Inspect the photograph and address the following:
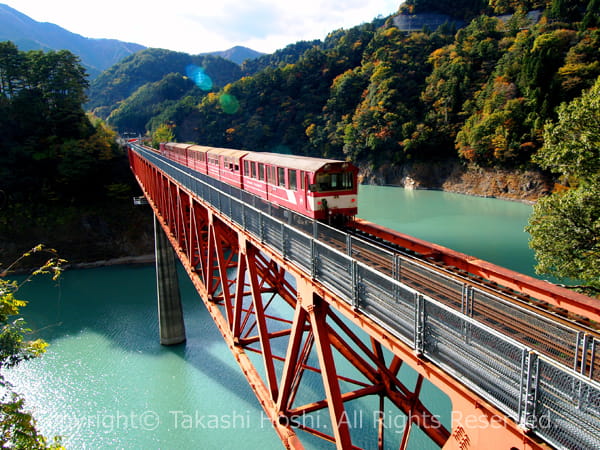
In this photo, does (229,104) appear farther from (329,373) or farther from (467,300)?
(467,300)

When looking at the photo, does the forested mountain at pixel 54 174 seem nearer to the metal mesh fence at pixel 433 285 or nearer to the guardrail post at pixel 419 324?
the metal mesh fence at pixel 433 285

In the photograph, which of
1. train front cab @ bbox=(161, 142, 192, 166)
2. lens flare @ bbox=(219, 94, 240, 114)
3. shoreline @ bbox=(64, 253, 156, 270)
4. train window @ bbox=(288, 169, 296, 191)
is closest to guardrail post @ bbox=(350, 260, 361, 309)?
train window @ bbox=(288, 169, 296, 191)

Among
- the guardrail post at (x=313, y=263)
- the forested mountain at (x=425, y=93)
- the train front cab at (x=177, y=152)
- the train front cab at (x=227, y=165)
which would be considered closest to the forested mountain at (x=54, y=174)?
the train front cab at (x=177, y=152)

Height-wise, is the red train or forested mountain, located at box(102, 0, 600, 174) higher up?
forested mountain, located at box(102, 0, 600, 174)

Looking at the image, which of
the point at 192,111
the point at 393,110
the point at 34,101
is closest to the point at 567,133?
the point at 34,101

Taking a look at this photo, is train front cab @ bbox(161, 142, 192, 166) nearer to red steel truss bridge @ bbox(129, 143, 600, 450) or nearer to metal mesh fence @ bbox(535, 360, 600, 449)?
red steel truss bridge @ bbox(129, 143, 600, 450)

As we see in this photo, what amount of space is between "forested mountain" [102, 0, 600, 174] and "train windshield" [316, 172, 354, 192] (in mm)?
42480

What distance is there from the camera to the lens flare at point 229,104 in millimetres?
93625

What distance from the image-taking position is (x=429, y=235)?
37281 millimetres

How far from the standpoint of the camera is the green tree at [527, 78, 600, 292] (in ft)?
39.7

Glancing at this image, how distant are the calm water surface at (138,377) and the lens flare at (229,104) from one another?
68.0 meters

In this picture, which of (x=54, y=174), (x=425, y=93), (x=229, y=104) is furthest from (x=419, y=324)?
(x=229, y=104)

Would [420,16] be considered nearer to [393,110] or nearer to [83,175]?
[393,110]

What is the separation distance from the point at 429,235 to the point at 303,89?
63215 millimetres
